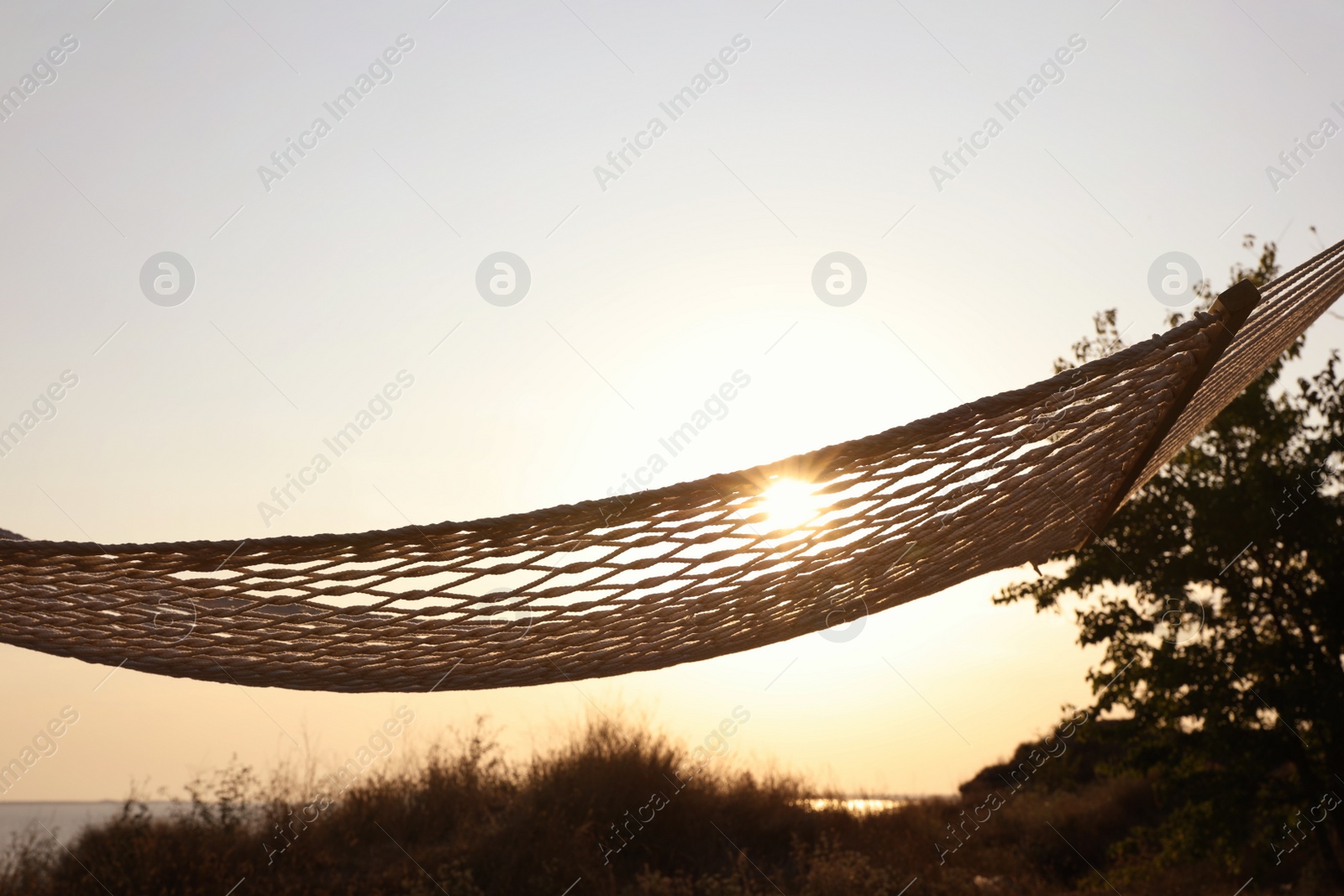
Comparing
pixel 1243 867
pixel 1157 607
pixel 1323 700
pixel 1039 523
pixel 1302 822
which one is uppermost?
pixel 1039 523

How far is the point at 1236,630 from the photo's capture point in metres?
6.88

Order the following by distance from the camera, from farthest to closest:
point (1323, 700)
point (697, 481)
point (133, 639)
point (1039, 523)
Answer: point (1323, 700)
point (1039, 523)
point (133, 639)
point (697, 481)

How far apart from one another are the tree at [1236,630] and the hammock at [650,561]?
5.63 metres

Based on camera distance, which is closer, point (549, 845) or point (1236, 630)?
point (549, 845)

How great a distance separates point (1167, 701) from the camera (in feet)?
22.0

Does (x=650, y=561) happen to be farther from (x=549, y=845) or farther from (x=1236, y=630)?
(x=1236, y=630)

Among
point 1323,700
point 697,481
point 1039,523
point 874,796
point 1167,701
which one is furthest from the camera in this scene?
point 874,796

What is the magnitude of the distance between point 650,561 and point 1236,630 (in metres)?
7.11

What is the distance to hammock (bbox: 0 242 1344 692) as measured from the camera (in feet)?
4.06

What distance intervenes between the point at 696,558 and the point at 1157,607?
6820 mm

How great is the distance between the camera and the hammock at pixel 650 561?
4.06ft

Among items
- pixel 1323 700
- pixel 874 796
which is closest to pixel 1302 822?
pixel 1323 700

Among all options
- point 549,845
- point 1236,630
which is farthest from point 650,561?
point 1236,630

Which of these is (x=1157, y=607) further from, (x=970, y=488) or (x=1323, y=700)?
(x=970, y=488)
